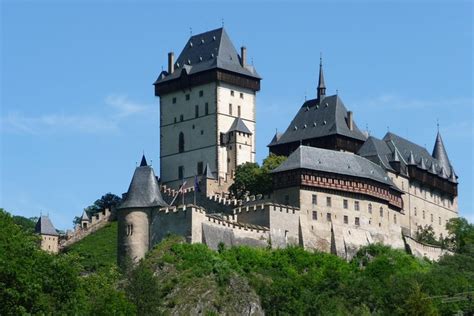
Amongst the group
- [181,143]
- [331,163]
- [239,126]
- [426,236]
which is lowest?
[426,236]

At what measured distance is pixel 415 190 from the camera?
114 meters

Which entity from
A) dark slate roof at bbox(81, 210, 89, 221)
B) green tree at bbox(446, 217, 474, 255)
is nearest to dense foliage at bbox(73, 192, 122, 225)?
dark slate roof at bbox(81, 210, 89, 221)

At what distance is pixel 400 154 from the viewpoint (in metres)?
114

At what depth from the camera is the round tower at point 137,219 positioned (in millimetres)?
95250

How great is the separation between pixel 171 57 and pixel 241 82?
6.97 metres

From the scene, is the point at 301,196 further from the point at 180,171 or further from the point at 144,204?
the point at 180,171

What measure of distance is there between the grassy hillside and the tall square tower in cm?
628

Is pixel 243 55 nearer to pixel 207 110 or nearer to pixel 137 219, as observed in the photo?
pixel 207 110

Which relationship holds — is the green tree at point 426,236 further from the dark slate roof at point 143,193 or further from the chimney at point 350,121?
the dark slate roof at point 143,193

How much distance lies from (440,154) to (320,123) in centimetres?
1601

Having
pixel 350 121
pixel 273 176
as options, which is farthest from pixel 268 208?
pixel 350 121

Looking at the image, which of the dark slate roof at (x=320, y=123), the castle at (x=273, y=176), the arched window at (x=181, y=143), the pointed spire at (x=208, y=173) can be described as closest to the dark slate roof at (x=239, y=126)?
the castle at (x=273, y=176)

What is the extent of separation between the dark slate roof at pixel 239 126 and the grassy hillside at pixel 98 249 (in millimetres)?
11532

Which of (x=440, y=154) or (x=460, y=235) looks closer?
(x=460, y=235)
